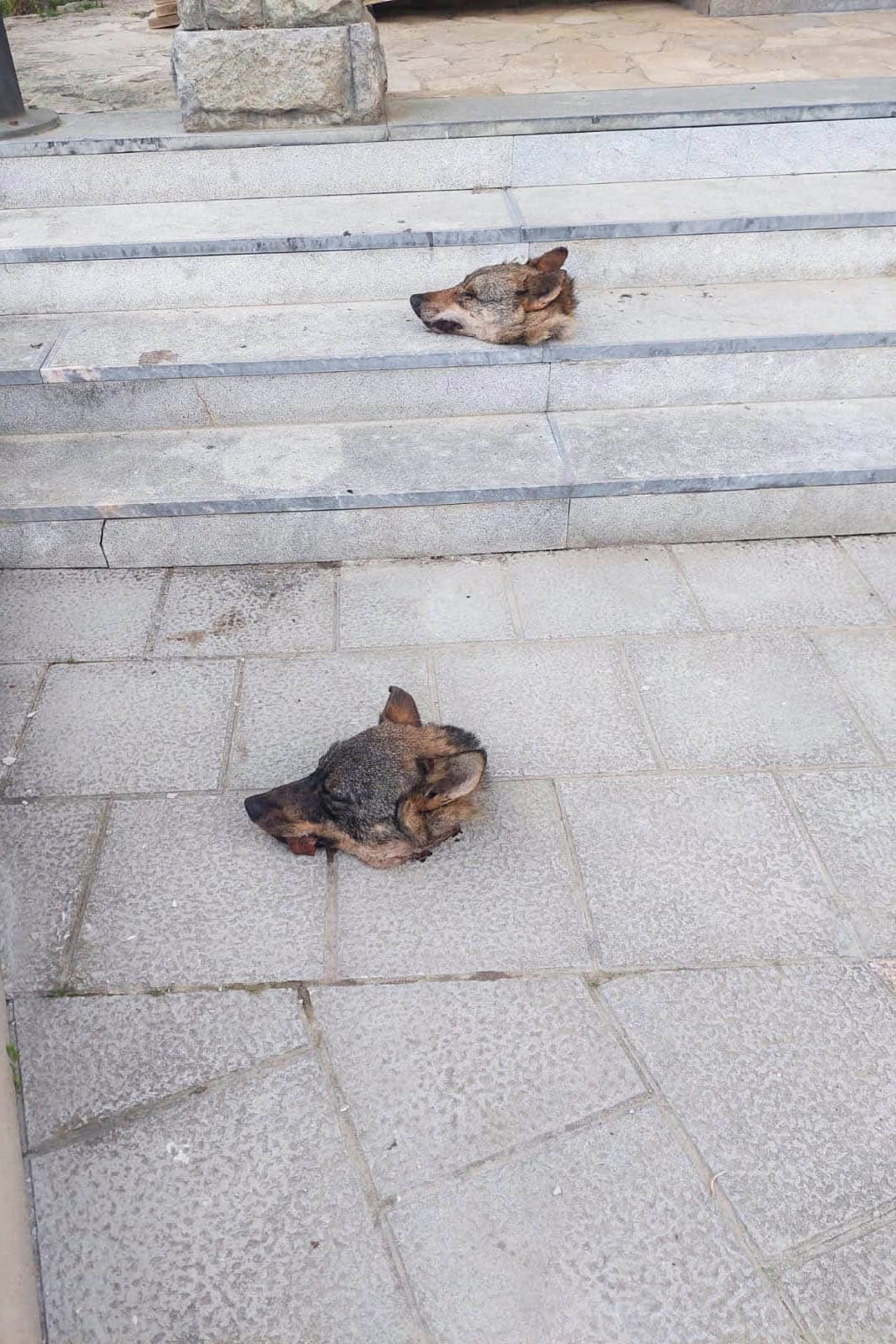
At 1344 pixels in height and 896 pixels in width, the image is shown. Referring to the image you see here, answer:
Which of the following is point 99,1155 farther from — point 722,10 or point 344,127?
point 722,10

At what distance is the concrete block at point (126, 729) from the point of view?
3223 mm

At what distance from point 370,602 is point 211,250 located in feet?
7.91

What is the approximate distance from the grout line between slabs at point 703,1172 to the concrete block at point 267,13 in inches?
208

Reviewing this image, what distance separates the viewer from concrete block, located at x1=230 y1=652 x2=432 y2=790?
3264 mm

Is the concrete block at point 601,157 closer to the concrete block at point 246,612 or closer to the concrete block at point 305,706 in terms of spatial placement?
the concrete block at point 246,612

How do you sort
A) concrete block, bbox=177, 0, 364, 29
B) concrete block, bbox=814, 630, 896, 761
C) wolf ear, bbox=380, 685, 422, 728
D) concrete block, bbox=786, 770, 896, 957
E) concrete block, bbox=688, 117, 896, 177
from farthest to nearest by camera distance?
concrete block, bbox=688, 117, 896, 177 → concrete block, bbox=177, 0, 364, 29 → concrete block, bbox=814, 630, 896, 761 → wolf ear, bbox=380, 685, 422, 728 → concrete block, bbox=786, 770, 896, 957

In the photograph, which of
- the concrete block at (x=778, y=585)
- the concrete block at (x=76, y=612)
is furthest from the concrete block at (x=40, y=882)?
the concrete block at (x=778, y=585)

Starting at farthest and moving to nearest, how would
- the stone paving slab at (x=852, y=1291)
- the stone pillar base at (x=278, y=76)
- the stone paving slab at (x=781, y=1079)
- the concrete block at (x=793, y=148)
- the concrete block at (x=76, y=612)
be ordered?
the concrete block at (x=793, y=148), the stone pillar base at (x=278, y=76), the concrete block at (x=76, y=612), the stone paving slab at (x=781, y=1079), the stone paving slab at (x=852, y=1291)

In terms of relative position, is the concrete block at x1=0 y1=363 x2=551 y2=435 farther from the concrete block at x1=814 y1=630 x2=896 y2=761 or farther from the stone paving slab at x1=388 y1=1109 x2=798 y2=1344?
the stone paving slab at x1=388 y1=1109 x2=798 y2=1344

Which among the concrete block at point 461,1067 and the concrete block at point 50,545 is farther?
the concrete block at point 50,545

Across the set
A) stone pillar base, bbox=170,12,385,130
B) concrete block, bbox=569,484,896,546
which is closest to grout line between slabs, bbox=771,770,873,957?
concrete block, bbox=569,484,896,546

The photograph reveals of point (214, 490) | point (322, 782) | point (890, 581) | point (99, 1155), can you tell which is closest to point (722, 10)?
point (890, 581)

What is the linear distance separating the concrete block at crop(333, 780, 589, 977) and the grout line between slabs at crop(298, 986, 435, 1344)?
19 centimetres

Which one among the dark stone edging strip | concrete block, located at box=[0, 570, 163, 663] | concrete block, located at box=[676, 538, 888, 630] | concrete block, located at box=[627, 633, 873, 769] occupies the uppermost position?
the dark stone edging strip
